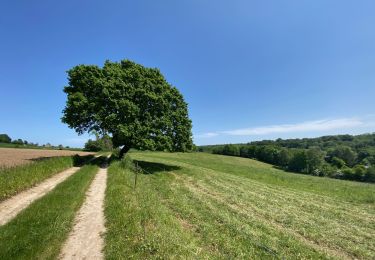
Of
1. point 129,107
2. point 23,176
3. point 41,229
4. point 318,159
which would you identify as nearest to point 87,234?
point 41,229

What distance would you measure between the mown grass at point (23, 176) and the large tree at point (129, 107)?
10.5m

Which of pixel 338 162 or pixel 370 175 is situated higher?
pixel 338 162

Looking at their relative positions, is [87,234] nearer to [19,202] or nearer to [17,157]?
[19,202]

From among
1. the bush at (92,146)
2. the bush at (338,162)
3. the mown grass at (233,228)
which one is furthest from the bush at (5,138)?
the bush at (338,162)

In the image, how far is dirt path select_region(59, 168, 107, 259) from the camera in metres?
8.27

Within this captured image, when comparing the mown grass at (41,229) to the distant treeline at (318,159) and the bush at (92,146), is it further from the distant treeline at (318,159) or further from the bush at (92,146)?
the bush at (92,146)

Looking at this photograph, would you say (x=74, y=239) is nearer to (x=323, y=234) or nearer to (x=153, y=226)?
(x=153, y=226)

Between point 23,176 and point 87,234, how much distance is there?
37.1ft

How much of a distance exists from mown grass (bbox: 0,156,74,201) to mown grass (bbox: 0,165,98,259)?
2.96 meters

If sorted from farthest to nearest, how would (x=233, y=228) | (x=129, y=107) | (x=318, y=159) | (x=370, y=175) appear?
(x=318, y=159) → (x=370, y=175) → (x=129, y=107) → (x=233, y=228)

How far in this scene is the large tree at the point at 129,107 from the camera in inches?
1355

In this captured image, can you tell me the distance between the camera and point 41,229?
9.73 meters

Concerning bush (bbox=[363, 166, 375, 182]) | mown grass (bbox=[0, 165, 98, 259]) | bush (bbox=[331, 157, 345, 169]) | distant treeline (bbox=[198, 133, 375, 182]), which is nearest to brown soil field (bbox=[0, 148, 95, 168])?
mown grass (bbox=[0, 165, 98, 259])

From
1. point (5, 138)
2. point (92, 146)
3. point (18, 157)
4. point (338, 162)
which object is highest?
point (5, 138)
